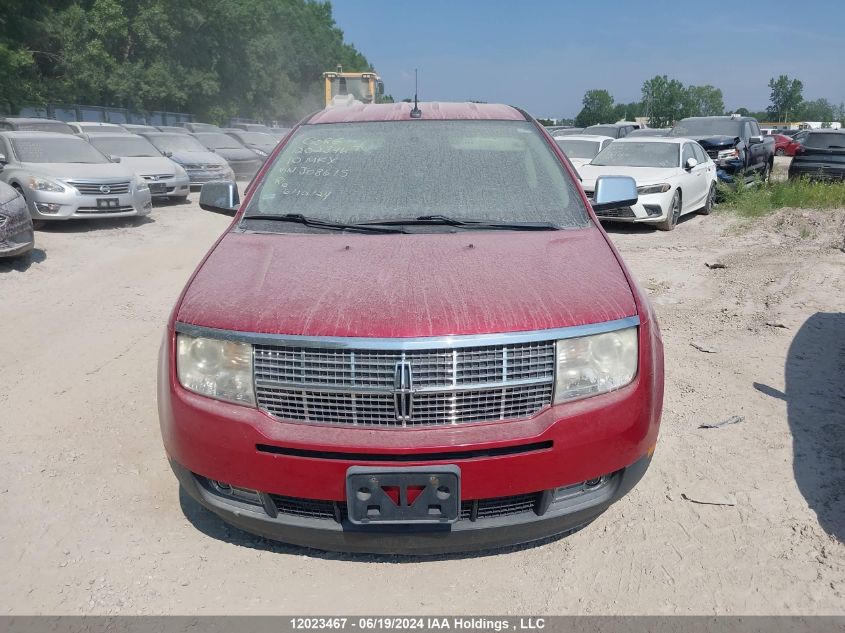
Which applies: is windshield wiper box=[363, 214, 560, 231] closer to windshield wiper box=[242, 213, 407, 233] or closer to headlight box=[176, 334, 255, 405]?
windshield wiper box=[242, 213, 407, 233]

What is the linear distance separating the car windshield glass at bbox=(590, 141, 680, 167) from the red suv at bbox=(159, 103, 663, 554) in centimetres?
988

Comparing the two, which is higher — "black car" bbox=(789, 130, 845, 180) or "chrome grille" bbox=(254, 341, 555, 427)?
"black car" bbox=(789, 130, 845, 180)

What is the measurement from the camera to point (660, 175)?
11180 mm

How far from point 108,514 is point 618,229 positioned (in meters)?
10.1

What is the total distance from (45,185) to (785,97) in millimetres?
90376

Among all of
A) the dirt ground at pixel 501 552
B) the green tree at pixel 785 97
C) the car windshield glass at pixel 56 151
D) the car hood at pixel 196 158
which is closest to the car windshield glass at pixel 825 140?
the dirt ground at pixel 501 552

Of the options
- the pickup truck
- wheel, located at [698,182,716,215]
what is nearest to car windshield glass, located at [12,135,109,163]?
wheel, located at [698,182,716,215]

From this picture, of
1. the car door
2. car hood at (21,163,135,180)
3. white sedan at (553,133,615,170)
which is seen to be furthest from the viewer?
white sedan at (553,133,615,170)

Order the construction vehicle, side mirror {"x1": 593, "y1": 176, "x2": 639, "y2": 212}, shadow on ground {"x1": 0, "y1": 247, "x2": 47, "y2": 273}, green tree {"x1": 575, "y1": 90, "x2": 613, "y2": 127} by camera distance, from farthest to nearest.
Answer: green tree {"x1": 575, "y1": 90, "x2": 613, "y2": 127}, the construction vehicle, shadow on ground {"x1": 0, "y1": 247, "x2": 47, "y2": 273}, side mirror {"x1": 593, "y1": 176, "x2": 639, "y2": 212}

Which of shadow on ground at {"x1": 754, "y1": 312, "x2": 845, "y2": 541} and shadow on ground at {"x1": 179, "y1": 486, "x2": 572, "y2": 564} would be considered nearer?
shadow on ground at {"x1": 179, "y1": 486, "x2": 572, "y2": 564}

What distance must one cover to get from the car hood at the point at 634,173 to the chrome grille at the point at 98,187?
7.57m

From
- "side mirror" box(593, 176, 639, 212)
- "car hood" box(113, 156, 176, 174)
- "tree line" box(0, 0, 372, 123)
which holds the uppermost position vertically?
"tree line" box(0, 0, 372, 123)

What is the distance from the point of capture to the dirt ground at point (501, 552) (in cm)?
259

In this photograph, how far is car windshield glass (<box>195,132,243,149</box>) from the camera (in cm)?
2052
